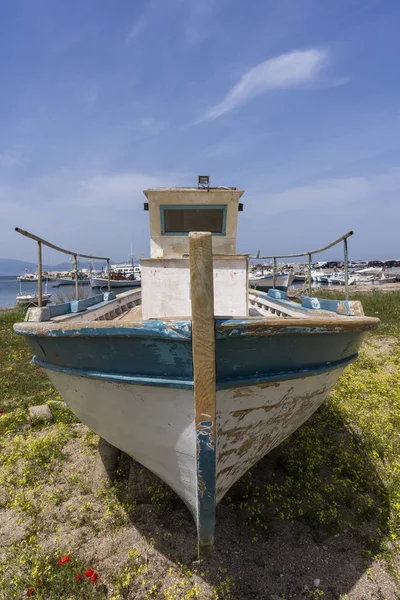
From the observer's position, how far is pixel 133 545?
340 centimetres

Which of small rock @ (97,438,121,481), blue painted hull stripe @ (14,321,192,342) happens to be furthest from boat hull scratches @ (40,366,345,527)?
small rock @ (97,438,121,481)

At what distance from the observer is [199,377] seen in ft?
7.97

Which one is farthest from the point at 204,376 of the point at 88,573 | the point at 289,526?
the point at 289,526

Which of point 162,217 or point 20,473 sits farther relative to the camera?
point 162,217

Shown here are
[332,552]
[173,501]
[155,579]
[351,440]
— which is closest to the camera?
[155,579]

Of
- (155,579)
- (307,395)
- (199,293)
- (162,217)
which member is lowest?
(155,579)

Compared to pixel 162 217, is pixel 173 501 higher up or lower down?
lower down

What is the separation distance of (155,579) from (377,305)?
14.3m

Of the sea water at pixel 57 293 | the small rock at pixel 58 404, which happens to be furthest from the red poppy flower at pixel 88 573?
the sea water at pixel 57 293

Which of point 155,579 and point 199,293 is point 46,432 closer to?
point 155,579

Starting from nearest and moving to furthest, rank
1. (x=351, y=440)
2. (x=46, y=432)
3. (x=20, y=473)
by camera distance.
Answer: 1. (x=20, y=473)
2. (x=351, y=440)
3. (x=46, y=432)

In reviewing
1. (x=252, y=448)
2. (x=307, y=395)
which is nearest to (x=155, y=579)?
(x=252, y=448)

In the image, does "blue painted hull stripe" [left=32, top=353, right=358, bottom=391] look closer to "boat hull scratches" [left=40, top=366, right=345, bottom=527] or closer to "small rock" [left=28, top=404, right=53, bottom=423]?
"boat hull scratches" [left=40, top=366, right=345, bottom=527]

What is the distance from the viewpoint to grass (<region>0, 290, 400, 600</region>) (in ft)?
9.99
